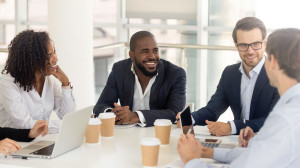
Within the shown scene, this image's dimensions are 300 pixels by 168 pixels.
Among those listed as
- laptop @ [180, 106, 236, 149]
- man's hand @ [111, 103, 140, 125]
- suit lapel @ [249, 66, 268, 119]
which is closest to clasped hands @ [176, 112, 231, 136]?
laptop @ [180, 106, 236, 149]

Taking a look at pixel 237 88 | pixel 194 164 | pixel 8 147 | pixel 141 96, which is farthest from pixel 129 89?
pixel 194 164

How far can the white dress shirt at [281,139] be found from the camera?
1.77m

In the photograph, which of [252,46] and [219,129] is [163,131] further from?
[252,46]

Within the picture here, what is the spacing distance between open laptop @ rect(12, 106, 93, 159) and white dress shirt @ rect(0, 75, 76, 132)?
0.30 meters

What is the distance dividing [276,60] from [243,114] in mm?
1404

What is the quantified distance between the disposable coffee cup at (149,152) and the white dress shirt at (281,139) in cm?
50

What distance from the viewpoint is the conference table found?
228 centimetres

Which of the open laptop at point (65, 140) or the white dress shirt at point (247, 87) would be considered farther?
the white dress shirt at point (247, 87)

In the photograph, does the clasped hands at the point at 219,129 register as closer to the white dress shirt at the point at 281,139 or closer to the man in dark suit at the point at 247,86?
the man in dark suit at the point at 247,86

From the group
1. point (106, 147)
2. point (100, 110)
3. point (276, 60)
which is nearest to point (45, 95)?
point (100, 110)

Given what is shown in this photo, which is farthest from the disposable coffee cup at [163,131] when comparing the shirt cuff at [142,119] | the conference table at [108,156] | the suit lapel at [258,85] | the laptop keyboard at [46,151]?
the suit lapel at [258,85]

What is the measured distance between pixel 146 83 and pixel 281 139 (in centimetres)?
183

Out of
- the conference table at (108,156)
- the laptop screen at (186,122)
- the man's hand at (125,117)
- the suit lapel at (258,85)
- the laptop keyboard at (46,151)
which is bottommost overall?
the conference table at (108,156)

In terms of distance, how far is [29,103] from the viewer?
2.99 meters
